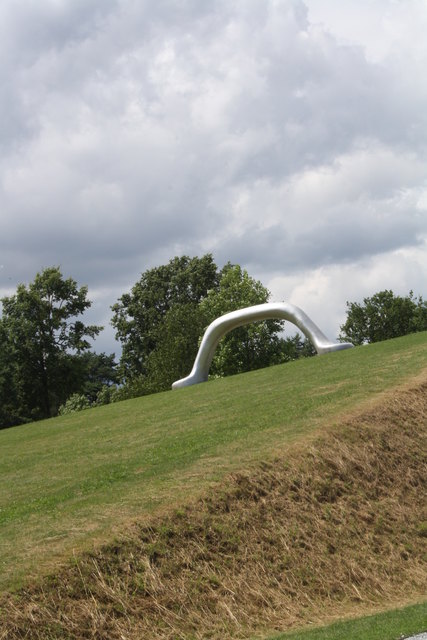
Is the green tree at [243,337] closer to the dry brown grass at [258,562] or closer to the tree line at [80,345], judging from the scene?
the tree line at [80,345]

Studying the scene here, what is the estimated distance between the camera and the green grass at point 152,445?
11602 mm

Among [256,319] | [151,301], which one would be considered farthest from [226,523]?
[151,301]

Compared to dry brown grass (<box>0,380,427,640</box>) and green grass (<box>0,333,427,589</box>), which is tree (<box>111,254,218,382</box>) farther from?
dry brown grass (<box>0,380,427,640</box>)

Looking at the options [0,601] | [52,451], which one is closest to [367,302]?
[52,451]

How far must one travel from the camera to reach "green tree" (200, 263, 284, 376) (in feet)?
183

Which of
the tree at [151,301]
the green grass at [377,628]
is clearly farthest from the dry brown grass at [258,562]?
the tree at [151,301]

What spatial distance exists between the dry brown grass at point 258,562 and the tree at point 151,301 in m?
52.4

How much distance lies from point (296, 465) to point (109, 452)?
16.7ft

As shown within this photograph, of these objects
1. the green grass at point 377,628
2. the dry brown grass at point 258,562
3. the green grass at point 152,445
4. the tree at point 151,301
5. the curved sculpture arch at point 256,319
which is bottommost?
the green grass at point 377,628

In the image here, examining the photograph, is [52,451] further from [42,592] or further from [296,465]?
[42,592]

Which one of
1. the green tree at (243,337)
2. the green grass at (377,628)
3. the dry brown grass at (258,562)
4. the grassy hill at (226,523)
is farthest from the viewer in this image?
the green tree at (243,337)

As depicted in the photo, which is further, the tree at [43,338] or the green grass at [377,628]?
the tree at [43,338]

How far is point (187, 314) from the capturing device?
5638 centimetres

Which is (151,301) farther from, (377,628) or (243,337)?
(377,628)
